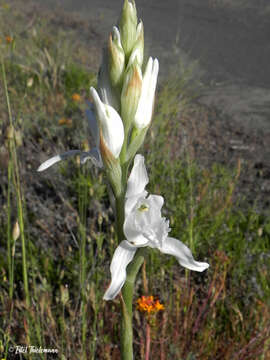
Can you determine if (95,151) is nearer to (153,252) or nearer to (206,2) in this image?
(153,252)

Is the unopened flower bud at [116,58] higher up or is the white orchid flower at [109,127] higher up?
the unopened flower bud at [116,58]

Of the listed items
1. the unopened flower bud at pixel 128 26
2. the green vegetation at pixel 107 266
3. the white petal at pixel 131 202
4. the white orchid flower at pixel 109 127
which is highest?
the unopened flower bud at pixel 128 26

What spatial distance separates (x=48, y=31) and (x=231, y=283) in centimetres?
612

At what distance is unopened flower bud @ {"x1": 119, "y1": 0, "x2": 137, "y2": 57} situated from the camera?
102 centimetres

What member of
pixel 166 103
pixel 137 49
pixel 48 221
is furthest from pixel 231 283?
pixel 166 103

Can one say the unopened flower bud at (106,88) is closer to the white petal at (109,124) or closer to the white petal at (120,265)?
the white petal at (109,124)

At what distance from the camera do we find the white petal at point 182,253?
39.7 inches

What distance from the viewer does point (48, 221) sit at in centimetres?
245

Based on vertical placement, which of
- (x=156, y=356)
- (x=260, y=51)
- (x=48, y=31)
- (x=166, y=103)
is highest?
(x=48, y=31)


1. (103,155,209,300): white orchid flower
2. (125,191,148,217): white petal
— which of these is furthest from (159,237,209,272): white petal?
(125,191,148,217): white petal

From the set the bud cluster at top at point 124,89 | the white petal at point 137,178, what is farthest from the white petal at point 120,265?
the bud cluster at top at point 124,89

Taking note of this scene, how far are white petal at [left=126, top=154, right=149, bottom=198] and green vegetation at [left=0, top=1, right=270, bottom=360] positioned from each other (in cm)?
48

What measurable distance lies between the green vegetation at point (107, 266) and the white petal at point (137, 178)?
48cm

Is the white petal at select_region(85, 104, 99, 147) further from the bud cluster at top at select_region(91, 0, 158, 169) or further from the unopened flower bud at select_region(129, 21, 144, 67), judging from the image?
the unopened flower bud at select_region(129, 21, 144, 67)
